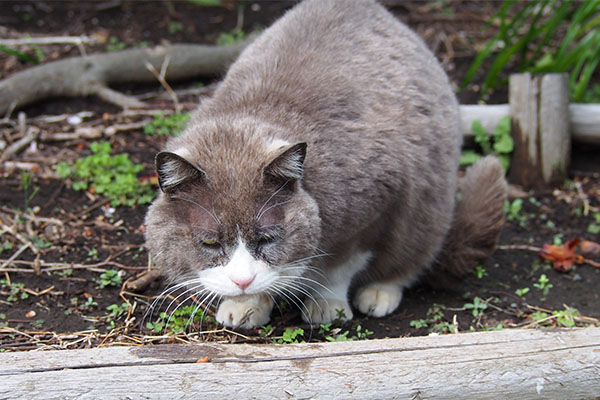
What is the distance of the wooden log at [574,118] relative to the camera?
444 cm

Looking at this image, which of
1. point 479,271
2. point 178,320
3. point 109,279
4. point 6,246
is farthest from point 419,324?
point 6,246

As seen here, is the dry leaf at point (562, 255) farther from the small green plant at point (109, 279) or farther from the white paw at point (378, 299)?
the small green plant at point (109, 279)

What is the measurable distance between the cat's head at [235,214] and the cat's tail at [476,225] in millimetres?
1149

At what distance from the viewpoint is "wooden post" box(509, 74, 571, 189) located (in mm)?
4332

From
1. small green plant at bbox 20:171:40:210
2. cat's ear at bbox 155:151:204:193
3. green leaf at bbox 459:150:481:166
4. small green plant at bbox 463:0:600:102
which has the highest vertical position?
small green plant at bbox 463:0:600:102

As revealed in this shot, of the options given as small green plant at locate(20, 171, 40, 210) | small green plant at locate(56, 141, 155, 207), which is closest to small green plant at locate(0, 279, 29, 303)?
small green plant at locate(20, 171, 40, 210)

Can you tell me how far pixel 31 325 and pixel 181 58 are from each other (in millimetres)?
2938

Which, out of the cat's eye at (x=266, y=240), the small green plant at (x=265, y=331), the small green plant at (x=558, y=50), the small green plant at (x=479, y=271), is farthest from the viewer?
the small green plant at (x=558, y=50)

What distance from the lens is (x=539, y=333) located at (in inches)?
95.2

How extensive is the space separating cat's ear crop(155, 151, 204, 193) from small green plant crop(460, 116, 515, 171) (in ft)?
8.83

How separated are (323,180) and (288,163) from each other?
303 mm

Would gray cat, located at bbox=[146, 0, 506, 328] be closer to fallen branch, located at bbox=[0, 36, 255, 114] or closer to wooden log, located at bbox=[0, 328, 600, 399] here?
wooden log, located at bbox=[0, 328, 600, 399]

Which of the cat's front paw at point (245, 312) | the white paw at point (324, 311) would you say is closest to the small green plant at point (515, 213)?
the white paw at point (324, 311)

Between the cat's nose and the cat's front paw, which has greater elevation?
the cat's nose
